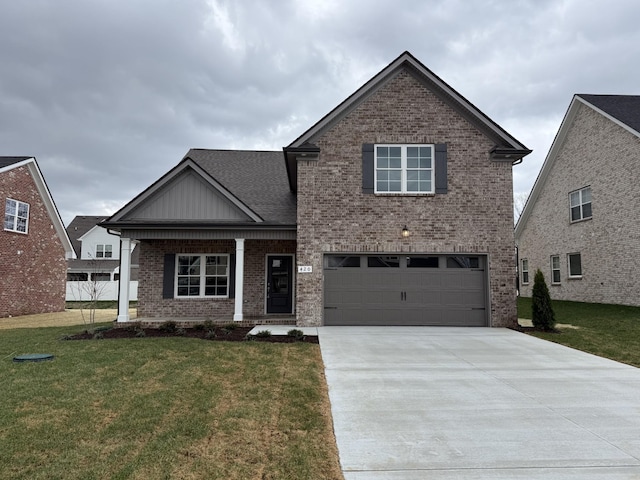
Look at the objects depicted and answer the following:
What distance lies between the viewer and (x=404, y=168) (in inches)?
487

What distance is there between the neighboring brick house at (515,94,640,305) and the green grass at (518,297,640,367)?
200cm

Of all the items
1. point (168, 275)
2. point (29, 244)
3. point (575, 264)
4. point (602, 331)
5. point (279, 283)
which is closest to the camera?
point (602, 331)

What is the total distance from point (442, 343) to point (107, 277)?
110ft

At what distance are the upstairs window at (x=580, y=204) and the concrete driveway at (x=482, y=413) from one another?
1328cm

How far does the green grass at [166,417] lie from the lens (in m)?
3.49

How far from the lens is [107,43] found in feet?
47.5

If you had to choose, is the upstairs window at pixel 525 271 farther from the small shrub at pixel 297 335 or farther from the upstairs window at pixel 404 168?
the small shrub at pixel 297 335

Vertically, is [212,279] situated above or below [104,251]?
below

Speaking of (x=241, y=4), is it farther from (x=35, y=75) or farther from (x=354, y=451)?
(x=354, y=451)

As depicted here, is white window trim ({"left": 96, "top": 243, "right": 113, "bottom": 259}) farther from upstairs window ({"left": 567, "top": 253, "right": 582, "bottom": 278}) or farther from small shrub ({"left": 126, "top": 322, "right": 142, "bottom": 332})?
upstairs window ({"left": 567, "top": 253, "right": 582, "bottom": 278})

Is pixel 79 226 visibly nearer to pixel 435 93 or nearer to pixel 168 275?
pixel 168 275

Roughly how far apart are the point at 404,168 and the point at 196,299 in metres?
8.27

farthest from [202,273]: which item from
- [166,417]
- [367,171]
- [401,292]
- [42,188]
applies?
[42,188]

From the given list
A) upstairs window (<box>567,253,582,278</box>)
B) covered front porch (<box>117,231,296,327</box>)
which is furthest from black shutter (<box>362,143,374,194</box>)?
upstairs window (<box>567,253,582,278</box>)
